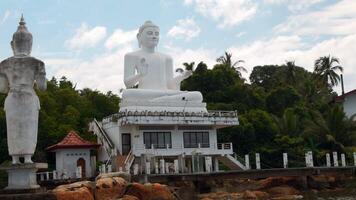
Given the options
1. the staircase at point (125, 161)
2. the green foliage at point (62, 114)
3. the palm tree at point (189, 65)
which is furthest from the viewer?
the palm tree at point (189, 65)

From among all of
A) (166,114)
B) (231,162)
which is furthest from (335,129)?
(166,114)

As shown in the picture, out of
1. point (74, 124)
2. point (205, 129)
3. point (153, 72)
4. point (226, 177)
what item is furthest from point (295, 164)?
point (74, 124)

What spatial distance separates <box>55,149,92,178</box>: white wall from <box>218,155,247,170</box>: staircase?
918 centimetres

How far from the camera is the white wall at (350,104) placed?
55281 millimetres

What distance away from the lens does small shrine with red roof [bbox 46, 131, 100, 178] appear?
33719 mm

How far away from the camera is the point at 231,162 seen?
36938mm

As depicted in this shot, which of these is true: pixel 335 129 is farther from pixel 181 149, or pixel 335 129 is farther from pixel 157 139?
pixel 157 139

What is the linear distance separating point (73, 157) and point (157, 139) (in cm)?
557

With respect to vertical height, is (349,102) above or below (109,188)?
above

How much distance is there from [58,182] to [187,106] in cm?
1174

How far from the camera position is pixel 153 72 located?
130 feet

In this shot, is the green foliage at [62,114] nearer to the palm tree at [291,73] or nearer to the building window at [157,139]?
the building window at [157,139]

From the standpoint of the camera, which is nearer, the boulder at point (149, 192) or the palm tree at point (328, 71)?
the boulder at point (149, 192)

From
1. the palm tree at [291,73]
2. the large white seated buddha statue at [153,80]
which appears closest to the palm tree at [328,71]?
the palm tree at [291,73]
